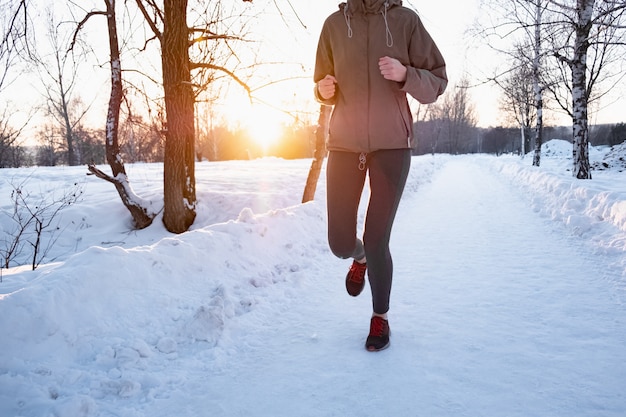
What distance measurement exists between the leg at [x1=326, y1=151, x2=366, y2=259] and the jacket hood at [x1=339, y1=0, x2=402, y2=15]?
2.87 feet

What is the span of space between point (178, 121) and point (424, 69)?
5073 millimetres

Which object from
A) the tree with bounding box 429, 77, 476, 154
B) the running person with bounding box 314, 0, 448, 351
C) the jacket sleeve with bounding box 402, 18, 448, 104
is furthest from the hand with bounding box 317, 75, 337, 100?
the tree with bounding box 429, 77, 476, 154

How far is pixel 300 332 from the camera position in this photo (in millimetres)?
2566

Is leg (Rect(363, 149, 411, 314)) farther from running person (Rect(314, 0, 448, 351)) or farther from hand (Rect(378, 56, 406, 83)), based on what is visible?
hand (Rect(378, 56, 406, 83))

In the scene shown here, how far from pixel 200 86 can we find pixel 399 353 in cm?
568

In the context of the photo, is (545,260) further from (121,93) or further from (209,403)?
(121,93)

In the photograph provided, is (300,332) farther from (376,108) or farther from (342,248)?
(376,108)

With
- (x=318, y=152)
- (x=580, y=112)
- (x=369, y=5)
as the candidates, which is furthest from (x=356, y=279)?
(x=580, y=112)

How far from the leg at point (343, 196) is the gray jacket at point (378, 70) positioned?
0.35 ft

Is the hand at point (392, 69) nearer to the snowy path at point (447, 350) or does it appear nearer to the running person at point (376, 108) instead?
the running person at point (376, 108)

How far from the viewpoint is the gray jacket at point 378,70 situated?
2168 mm

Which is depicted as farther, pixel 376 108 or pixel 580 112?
pixel 580 112

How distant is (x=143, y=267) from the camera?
2.93 meters

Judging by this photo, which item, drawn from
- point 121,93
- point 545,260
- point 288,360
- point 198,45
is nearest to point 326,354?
point 288,360
